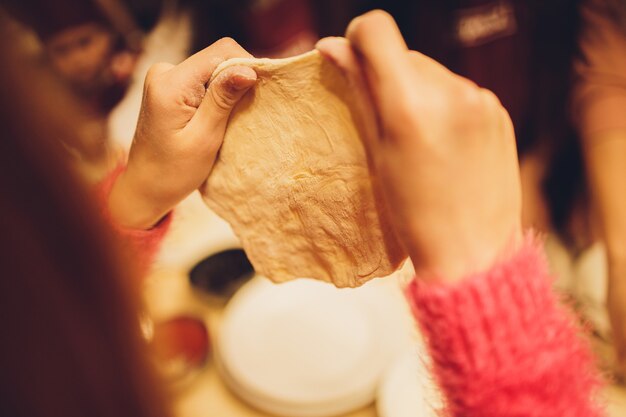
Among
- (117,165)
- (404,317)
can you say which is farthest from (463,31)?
(117,165)

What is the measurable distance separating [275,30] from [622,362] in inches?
71.8

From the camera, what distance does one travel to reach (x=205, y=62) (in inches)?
23.2

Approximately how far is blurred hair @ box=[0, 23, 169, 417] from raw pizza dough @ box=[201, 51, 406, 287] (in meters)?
0.27

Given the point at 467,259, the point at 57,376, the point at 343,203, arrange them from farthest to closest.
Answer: the point at 343,203 → the point at 467,259 → the point at 57,376

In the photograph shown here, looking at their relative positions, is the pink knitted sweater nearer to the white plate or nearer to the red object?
the white plate

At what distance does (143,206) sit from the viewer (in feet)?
2.27

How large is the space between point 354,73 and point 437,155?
0.13 meters

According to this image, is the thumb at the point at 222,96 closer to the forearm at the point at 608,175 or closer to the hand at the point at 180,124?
the hand at the point at 180,124

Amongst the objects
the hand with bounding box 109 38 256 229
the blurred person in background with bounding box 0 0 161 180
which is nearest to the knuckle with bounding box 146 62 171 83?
the hand with bounding box 109 38 256 229

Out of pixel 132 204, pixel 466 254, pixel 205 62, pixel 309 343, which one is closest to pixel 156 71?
pixel 205 62

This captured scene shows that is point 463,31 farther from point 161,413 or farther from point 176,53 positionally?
point 161,413

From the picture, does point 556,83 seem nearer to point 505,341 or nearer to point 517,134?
point 517,134

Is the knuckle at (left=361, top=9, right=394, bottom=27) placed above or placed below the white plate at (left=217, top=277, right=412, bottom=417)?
above

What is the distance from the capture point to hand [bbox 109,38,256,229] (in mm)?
583
